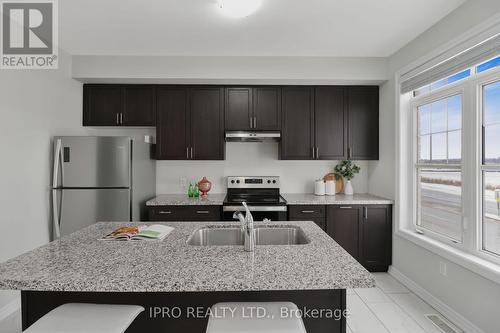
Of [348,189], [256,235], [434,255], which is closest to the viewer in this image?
[256,235]

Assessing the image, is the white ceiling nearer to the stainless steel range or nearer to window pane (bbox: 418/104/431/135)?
window pane (bbox: 418/104/431/135)

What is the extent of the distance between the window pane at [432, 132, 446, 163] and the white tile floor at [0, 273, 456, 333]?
1383mm

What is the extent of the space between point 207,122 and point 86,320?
273 cm

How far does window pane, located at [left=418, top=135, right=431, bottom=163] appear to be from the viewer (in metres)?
2.87

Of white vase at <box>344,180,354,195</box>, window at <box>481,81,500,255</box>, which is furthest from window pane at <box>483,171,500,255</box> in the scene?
white vase at <box>344,180,354,195</box>

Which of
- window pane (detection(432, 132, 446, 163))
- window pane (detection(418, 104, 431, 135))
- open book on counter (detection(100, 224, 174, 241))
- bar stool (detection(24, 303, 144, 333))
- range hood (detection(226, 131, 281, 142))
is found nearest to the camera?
bar stool (detection(24, 303, 144, 333))

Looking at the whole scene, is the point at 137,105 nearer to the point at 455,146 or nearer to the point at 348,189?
the point at 348,189

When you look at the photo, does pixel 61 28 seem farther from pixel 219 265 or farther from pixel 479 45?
pixel 479 45

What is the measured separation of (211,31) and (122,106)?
1602mm

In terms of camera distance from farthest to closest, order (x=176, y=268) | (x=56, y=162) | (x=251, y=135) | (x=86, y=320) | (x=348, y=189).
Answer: (x=348, y=189), (x=251, y=135), (x=56, y=162), (x=176, y=268), (x=86, y=320)

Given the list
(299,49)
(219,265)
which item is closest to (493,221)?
(219,265)

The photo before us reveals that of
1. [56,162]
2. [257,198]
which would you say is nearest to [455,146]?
[257,198]

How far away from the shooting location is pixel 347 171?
381cm

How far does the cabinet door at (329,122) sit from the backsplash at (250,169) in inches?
14.2
